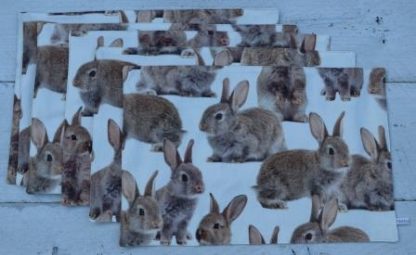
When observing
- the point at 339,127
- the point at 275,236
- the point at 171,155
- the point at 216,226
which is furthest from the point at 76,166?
the point at 339,127

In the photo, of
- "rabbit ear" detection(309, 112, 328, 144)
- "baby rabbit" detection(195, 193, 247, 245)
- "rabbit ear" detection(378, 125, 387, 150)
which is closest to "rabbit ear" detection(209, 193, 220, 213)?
"baby rabbit" detection(195, 193, 247, 245)

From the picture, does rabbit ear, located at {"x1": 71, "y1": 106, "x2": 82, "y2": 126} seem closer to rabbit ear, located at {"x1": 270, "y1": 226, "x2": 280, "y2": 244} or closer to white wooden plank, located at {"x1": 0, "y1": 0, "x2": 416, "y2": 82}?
white wooden plank, located at {"x1": 0, "y1": 0, "x2": 416, "y2": 82}

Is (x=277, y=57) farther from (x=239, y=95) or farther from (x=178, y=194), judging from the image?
(x=178, y=194)

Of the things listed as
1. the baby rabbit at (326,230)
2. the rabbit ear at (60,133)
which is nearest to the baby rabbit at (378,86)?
the baby rabbit at (326,230)

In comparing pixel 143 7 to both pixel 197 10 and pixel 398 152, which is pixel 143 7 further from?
pixel 398 152

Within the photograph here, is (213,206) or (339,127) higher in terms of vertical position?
(339,127)

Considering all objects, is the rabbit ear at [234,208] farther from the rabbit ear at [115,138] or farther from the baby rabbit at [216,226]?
the rabbit ear at [115,138]
